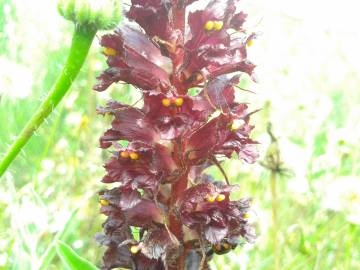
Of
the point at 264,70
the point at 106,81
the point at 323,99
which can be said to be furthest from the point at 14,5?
the point at 264,70

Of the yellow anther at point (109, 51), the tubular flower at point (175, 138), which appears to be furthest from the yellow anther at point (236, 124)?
the yellow anther at point (109, 51)

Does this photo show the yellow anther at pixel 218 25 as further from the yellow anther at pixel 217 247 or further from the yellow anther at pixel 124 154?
the yellow anther at pixel 217 247

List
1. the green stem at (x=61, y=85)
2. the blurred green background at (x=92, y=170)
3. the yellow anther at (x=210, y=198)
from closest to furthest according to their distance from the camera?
the green stem at (x=61, y=85), the yellow anther at (x=210, y=198), the blurred green background at (x=92, y=170)

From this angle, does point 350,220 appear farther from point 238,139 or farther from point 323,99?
point 323,99

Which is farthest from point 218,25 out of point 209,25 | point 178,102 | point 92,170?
point 92,170

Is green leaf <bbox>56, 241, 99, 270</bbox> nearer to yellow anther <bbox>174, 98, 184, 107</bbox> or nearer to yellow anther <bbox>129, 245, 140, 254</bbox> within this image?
yellow anther <bbox>129, 245, 140, 254</bbox>
